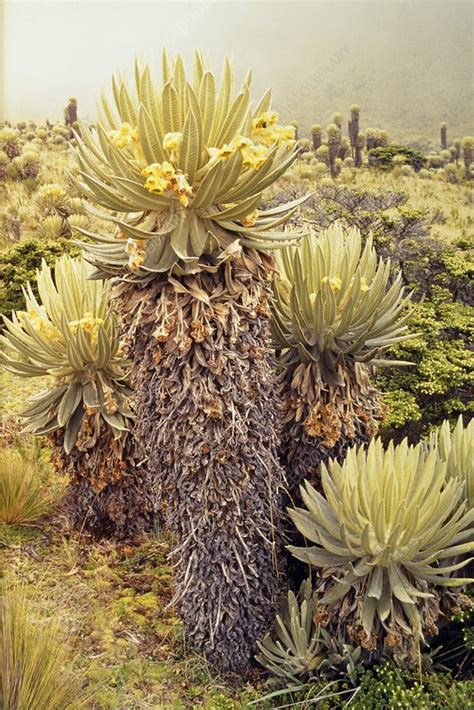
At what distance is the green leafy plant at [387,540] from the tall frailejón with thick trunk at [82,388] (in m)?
0.91

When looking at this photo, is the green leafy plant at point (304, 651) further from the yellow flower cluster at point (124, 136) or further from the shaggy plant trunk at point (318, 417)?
the yellow flower cluster at point (124, 136)

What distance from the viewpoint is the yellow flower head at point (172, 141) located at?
204 cm

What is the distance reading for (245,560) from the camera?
107 inches

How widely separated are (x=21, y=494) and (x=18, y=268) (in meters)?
3.16

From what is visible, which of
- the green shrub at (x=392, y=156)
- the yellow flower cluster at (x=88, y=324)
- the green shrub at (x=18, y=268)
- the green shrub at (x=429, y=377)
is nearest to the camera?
the yellow flower cluster at (x=88, y=324)

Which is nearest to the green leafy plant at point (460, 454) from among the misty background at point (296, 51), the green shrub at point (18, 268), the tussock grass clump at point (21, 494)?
the tussock grass clump at point (21, 494)

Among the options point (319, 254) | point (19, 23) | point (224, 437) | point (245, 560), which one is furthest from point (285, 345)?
point (19, 23)

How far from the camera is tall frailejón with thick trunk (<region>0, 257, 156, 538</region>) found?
309 centimetres

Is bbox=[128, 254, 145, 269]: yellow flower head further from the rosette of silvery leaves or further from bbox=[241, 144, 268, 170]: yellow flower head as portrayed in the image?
bbox=[241, 144, 268, 170]: yellow flower head

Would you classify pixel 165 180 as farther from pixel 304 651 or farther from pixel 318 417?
pixel 304 651

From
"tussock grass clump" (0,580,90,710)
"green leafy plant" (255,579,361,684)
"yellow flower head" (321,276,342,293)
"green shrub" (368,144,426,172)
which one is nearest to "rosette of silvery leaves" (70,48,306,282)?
"yellow flower head" (321,276,342,293)

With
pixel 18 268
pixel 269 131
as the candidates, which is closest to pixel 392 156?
pixel 18 268

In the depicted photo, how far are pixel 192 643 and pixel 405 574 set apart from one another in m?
1.06

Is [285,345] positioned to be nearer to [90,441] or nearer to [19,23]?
[90,441]
